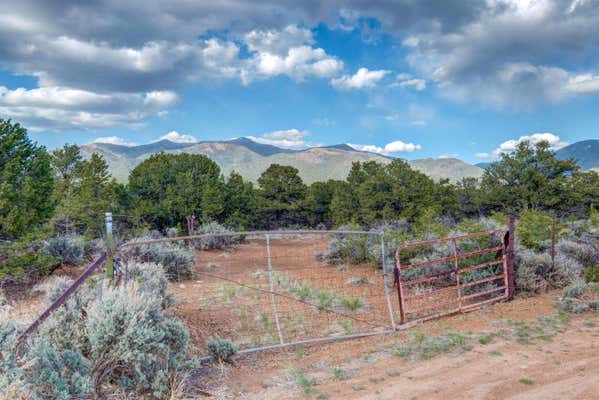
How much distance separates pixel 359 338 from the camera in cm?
678

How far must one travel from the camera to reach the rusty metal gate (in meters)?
7.72

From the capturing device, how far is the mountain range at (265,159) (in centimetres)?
9350

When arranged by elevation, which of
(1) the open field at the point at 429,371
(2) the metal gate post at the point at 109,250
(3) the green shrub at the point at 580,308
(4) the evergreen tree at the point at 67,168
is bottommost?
(3) the green shrub at the point at 580,308

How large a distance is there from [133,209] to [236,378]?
16910mm

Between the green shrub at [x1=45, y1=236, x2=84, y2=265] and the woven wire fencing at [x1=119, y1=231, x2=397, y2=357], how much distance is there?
380 cm

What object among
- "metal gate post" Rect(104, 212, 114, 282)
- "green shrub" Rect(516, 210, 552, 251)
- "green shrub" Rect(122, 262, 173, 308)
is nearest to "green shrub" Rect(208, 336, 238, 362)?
"green shrub" Rect(122, 262, 173, 308)

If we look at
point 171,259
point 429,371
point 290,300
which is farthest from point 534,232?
point 171,259

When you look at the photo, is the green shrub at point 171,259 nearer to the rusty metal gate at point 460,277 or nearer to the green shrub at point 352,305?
the green shrub at point 352,305

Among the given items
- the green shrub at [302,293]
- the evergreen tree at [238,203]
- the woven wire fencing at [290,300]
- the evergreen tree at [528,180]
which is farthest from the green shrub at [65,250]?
the evergreen tree at [528,180]

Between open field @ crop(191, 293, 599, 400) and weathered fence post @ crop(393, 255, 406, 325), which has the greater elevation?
weathered fence post @ crop(393, 255, 406, 325)

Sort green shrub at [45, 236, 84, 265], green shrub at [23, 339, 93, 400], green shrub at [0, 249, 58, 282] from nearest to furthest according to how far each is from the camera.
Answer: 1. green shrub at [23, 339, 93, 400]
2. green shrub at [0, 249, 58, 282]
3. green shrub at [45, 236, 84, 265]

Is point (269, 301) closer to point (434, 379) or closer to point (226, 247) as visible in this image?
point (434, 379)

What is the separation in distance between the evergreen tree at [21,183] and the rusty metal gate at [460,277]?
29.1 feet

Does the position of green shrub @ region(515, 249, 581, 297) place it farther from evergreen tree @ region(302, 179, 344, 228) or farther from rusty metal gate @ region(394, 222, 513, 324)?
evergreen tree @ region(302, 179, 344, 228)
